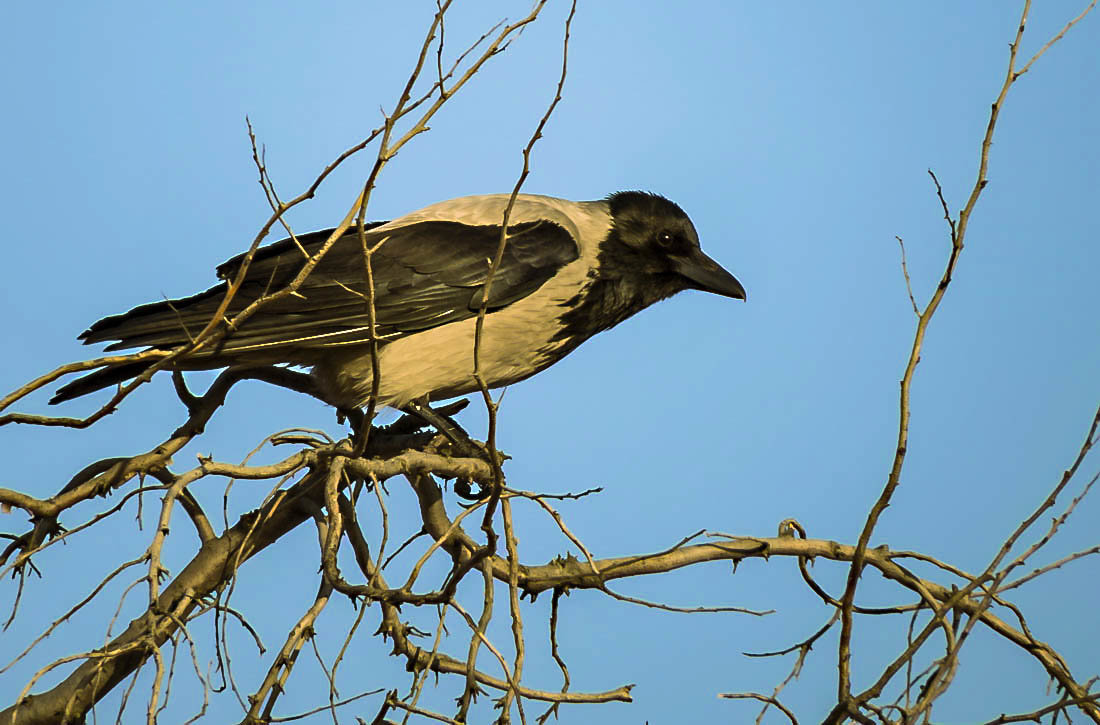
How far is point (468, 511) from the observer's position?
9.60ft

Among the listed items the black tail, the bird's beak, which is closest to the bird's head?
the bird's beak

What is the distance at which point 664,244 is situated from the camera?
511 centimetres

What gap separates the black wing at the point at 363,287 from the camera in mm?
3979

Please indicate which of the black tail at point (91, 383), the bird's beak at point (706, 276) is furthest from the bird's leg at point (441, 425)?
the bird's beak at point (706, 276)

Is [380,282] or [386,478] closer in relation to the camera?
[386,478]

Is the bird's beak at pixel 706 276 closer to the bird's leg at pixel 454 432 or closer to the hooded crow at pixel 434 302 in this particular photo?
the hooded crow at pixel 434 302

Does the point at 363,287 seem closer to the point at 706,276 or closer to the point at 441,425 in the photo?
the point at 441,425

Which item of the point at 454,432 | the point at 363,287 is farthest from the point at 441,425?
the point at 363,287

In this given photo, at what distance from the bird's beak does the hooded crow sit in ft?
0.03

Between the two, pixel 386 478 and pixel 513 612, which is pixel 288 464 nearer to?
pixel 386 478

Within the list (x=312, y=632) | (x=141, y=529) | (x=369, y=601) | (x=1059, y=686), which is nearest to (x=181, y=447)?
(x=141, y=529)

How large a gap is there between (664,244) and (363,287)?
1.40 metres

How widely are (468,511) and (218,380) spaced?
1.57 metres

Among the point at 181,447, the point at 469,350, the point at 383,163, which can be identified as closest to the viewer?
the point at 383,163
